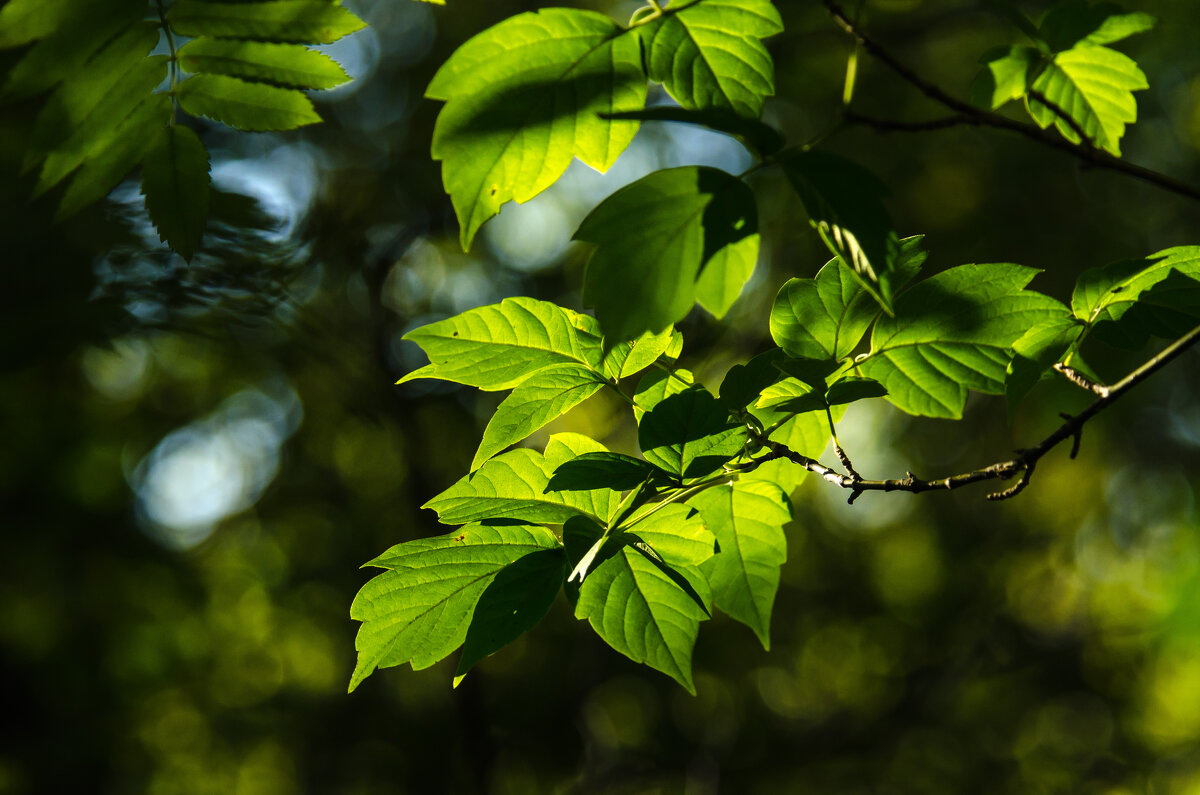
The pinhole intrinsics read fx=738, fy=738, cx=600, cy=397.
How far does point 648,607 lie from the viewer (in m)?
0.90

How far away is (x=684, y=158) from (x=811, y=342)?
542 cm

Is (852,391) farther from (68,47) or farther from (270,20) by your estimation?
(68,47)

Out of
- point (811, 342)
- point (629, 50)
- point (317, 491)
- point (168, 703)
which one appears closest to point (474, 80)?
point (629, 50)

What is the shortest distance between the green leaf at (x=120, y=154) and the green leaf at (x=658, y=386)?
0.66 meters

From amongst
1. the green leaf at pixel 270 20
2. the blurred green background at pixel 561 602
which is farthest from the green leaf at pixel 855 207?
the blurred green background at pixel 561 602

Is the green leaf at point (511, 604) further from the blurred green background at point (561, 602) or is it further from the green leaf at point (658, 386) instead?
the blurred green background at point (561, 602)

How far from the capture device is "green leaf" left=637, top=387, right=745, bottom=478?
81 centimetres

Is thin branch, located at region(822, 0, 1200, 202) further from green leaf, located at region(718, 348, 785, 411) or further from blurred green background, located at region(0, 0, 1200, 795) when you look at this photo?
blurred green background, located at region(0, 0, 1200, 795)

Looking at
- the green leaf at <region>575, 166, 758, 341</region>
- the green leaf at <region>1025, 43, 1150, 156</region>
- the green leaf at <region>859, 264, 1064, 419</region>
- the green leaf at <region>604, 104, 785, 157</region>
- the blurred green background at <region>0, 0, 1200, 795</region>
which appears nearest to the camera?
the green leaf at <region>604, 104, 785, 157</region>

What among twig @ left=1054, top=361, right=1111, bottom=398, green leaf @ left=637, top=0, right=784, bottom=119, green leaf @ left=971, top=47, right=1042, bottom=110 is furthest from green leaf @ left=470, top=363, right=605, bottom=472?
green leaf @ left=971, top=47, right=1042, bottom=110

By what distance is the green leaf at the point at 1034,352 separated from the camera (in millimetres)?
857

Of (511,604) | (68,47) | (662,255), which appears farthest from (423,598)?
(68,47)

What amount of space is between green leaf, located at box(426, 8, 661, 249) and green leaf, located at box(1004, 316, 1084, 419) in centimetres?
52

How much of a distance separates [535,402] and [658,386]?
156 mm
